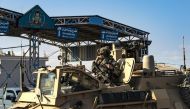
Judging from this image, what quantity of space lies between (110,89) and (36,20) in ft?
107

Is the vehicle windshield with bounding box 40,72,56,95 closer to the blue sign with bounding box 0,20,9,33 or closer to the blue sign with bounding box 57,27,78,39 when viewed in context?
the blue sign with bounding box 0,20,9,33

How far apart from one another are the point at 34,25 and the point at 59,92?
107ft

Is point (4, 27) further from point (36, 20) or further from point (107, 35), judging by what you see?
point (107, 35)

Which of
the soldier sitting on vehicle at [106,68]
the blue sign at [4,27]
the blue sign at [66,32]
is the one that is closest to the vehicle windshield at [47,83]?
the soldier sitting on vehicle at [106,68]

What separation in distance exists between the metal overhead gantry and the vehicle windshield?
31.4 metres

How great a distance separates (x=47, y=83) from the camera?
12.2m

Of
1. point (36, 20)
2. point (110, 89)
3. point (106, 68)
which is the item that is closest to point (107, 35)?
point (36, 20)

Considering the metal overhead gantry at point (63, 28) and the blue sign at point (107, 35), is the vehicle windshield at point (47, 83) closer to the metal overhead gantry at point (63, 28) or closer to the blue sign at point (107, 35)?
the metal overhead gantry at point (63, 28)

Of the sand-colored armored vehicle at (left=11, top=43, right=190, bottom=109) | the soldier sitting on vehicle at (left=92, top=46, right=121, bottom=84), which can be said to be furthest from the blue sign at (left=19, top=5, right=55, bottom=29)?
the soldier sitting on vehicle at (left=92, top=46, right=121, bottom=84)

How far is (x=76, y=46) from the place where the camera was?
64625mm

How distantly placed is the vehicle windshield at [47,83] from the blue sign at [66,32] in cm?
3541

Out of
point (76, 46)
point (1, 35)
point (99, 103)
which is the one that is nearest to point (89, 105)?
point (99, 103)

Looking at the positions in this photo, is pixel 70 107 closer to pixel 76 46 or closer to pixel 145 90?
pixel 145 90

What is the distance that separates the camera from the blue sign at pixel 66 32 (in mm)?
47844
